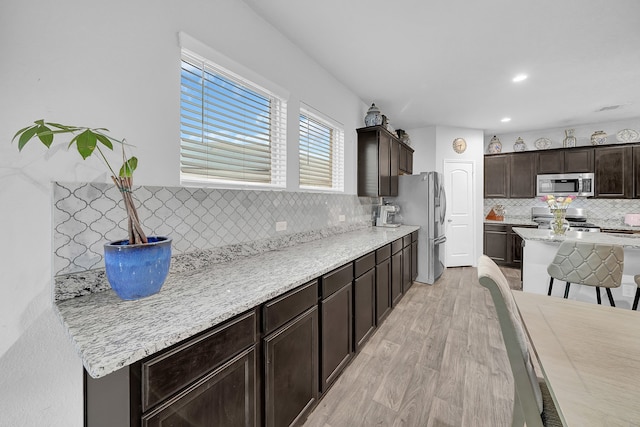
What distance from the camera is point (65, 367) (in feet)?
3.59

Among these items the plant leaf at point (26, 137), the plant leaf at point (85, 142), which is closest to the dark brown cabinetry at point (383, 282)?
the plant leaf at point (85, 142)

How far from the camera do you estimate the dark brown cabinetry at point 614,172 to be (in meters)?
4.41

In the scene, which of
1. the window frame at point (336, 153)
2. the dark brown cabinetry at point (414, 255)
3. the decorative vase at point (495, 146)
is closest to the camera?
the window frame at point (336, 153)

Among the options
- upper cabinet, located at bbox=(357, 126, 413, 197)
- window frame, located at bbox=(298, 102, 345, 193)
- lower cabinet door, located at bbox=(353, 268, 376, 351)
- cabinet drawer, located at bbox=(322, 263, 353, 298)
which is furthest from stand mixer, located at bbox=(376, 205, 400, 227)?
cabinet drawer, located at bbox=(322, 263, 353, 298)

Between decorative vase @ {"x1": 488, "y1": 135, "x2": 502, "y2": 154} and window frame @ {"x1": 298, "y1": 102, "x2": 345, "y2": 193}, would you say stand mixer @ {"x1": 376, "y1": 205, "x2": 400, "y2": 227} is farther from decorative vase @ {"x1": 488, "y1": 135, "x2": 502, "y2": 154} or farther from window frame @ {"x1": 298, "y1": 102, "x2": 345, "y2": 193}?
decorative vase @ {"x1": 488, "y1": 135, "x2": 502, "y2": 154}

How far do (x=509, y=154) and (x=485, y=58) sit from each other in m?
3.51

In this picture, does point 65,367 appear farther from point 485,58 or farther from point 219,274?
point 485,58

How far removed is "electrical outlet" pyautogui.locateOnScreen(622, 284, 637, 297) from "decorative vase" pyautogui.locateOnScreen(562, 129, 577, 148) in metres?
3.54

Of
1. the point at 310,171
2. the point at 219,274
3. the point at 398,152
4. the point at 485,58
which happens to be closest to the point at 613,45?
the point at 485,58

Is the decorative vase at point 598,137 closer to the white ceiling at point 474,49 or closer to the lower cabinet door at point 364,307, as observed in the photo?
the white ceiling at point 474,49

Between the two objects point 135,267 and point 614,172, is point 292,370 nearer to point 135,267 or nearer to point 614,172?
point 135,267

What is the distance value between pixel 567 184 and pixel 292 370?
6.08 metres

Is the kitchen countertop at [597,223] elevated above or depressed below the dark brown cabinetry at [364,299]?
above

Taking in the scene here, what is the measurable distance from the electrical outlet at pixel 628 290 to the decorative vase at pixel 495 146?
3650 millimetres
